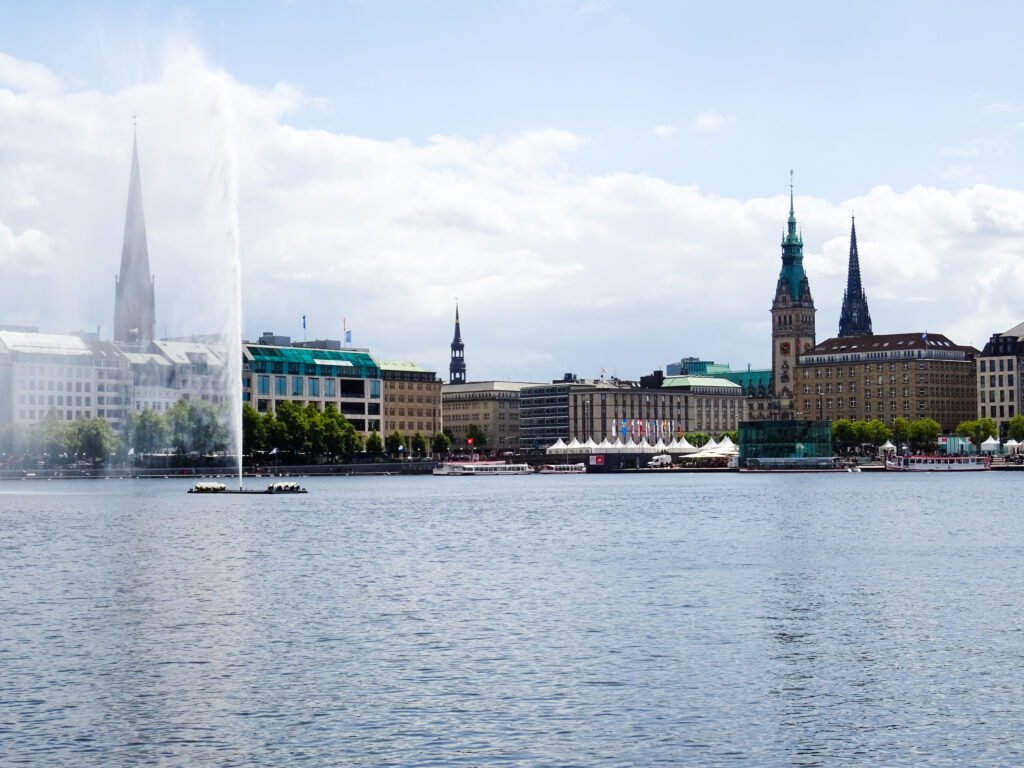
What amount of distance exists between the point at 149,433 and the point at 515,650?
6176 inches

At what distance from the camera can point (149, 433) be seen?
185500mm

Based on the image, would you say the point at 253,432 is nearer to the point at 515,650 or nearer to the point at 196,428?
the point at 196,428

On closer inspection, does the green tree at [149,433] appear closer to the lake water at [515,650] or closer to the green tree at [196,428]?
the green tree at [196,428]

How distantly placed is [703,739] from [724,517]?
2512 inches

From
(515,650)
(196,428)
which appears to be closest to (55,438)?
(196,428)

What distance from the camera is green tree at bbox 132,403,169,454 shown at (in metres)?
184

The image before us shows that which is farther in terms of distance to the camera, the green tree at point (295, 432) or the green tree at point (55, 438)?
the green tree at point (295, 432)

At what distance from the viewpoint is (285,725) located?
27.4 metres

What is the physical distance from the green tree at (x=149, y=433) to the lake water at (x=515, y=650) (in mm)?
114336

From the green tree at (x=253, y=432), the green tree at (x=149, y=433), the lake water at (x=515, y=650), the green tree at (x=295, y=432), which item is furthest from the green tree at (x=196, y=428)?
the lake water at (x=515, y=650)

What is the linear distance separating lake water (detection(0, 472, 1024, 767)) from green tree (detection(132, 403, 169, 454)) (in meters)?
114

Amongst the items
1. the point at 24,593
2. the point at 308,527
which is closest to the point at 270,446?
the point at 308,527

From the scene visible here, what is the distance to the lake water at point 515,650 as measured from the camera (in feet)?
84.9

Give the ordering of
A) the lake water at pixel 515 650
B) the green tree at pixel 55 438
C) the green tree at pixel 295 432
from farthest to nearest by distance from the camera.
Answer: the green tree at pixel 295 432 < the green tree at pixel 55 438 < the lake water at pixel 515 650
